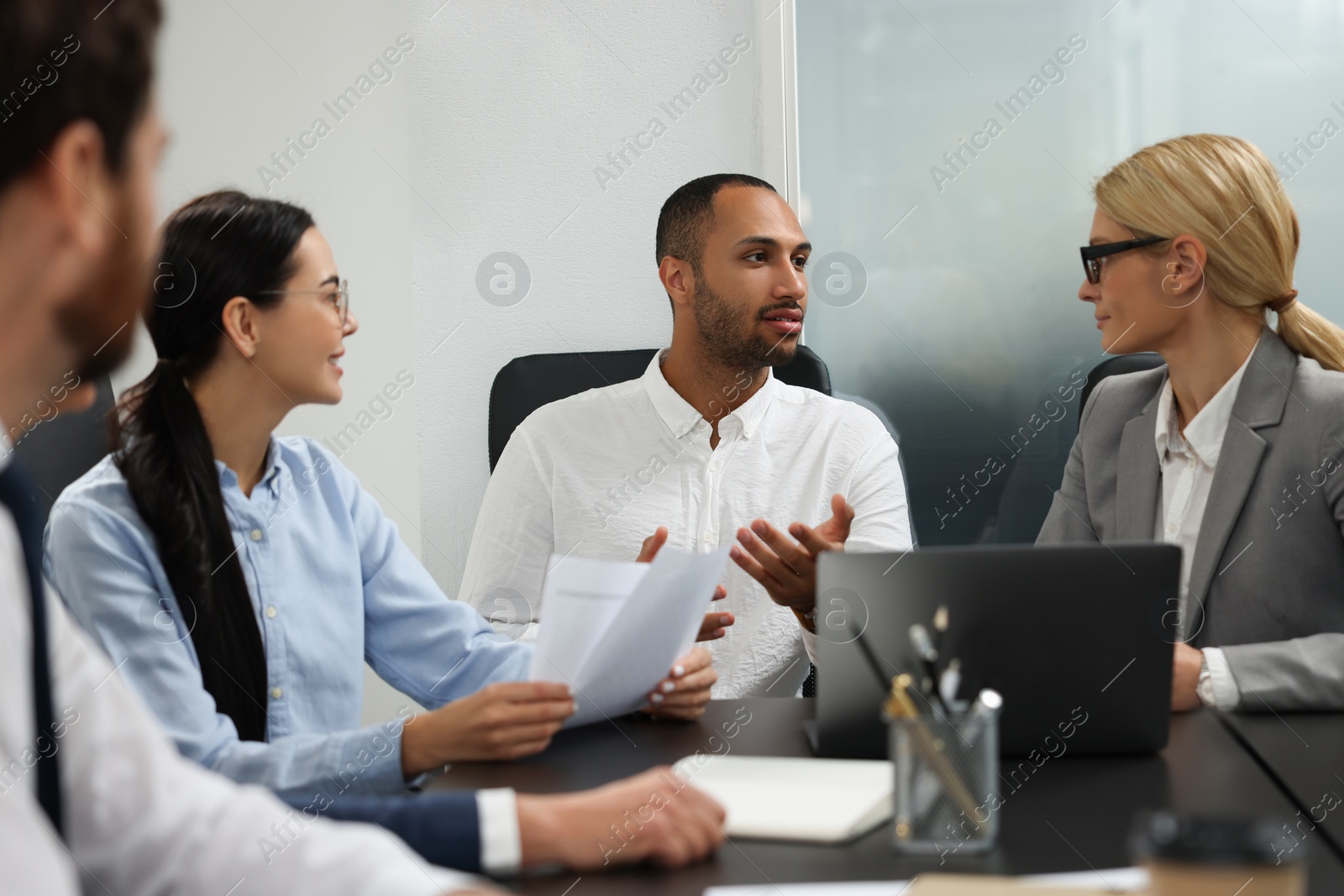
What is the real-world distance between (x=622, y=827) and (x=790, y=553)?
0.74m

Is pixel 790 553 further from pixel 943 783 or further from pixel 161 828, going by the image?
pixel 161 828

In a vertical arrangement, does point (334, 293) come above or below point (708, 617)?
above

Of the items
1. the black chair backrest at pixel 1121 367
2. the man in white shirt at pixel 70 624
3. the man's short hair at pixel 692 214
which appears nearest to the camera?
the man in white shirt at pixel 70 624

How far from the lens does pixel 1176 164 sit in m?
1.89

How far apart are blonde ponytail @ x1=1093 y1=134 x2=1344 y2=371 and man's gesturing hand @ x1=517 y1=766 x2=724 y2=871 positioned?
138 centimetres

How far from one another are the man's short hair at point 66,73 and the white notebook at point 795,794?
0.70m

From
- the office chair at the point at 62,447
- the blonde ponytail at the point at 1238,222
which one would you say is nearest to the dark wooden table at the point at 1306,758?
the blonde ponytail at the point at 1238,222

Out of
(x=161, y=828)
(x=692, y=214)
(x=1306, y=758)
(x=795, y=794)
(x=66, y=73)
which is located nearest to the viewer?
(x=66, y=73)

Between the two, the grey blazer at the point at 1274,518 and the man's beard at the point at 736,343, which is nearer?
the grey blazer at the point at 1274,518

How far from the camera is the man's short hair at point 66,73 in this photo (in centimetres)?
58

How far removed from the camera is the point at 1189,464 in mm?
1859

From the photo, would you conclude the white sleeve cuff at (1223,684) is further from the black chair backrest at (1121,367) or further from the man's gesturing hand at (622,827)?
the black chair backrest at (1121,367)

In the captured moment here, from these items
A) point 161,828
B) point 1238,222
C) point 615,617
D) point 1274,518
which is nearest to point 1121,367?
point 1238,222

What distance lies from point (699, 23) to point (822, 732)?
7.19 ft
